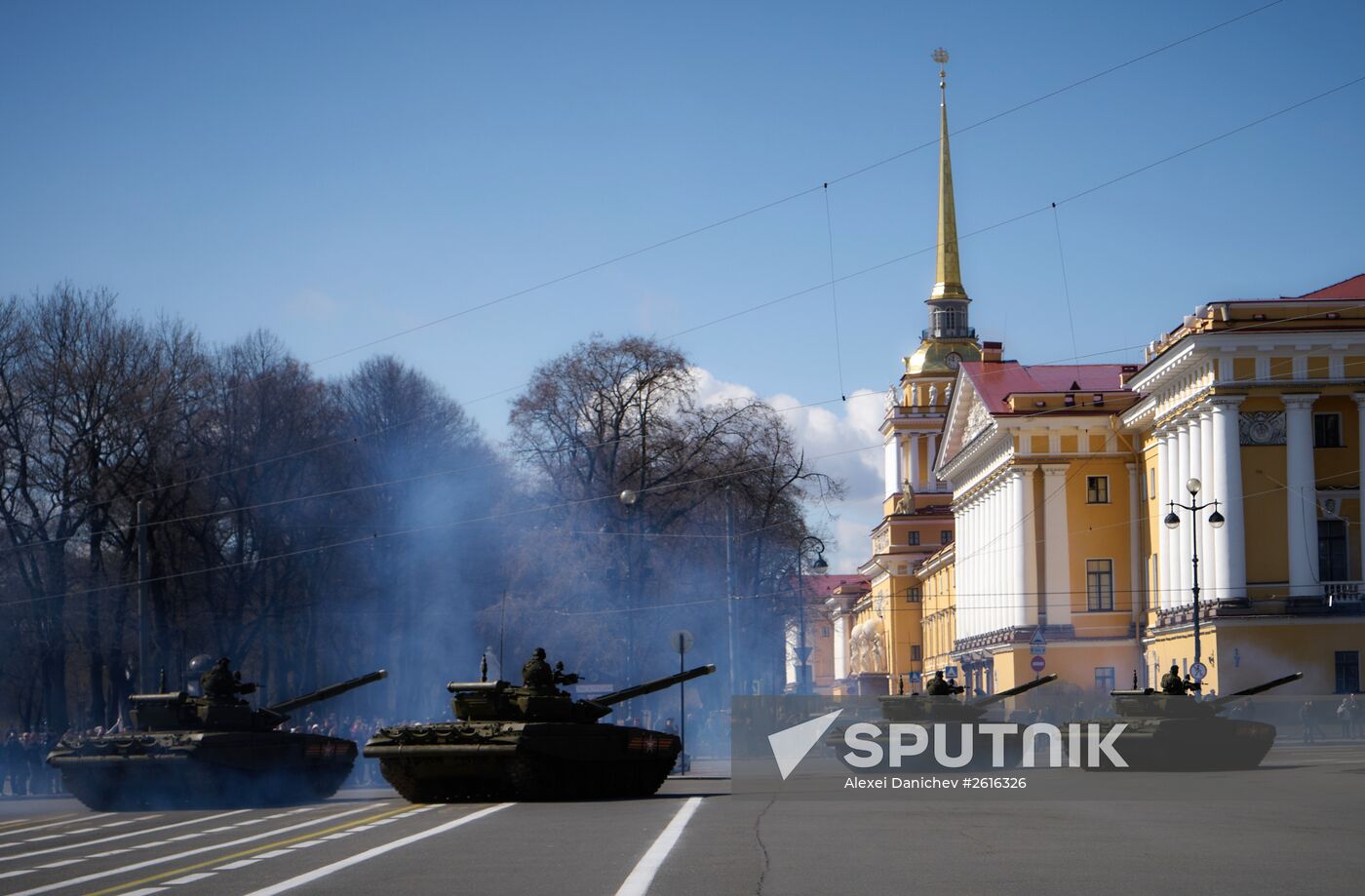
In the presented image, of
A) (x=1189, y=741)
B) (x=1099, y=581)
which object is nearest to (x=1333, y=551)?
(x=1099, y=581)

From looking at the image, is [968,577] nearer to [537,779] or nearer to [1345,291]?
[1345,291]

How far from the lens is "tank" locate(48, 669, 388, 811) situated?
27.1 m

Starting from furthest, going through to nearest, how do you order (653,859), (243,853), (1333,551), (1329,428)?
(1329,428)
(1333,551)
(243,853)
(653,859)

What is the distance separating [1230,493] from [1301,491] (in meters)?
2.16

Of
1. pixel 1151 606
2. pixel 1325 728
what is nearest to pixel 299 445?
pixel 1325 728

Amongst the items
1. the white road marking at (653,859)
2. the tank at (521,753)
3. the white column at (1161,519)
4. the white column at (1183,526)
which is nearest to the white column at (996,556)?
the white column at (1161,519)

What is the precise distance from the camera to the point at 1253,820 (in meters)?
19.0

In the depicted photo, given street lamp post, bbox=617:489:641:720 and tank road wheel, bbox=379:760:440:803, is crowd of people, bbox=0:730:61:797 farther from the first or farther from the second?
street lamp post, bbox=617:489:641:720

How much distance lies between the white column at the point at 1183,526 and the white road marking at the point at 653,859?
146 feet

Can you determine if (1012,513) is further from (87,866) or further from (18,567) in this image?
(87,866)

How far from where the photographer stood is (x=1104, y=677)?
236 ft

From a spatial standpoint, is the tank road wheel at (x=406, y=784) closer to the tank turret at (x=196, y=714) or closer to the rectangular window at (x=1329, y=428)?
the tank turret at (x=196, y=714)

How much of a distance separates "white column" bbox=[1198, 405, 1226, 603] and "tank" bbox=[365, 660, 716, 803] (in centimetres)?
3678

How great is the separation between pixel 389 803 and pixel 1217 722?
48.6 ft
